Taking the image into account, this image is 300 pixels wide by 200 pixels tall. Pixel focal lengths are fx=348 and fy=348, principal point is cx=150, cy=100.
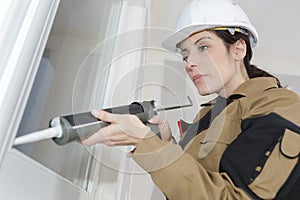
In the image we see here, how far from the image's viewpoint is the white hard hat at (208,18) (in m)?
0.81

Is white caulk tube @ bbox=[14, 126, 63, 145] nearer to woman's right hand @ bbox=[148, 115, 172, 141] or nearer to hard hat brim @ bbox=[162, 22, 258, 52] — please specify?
woman's right hand @ bbox=[148, 115, 172, 141]

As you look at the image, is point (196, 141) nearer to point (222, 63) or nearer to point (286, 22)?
point (222, 63)

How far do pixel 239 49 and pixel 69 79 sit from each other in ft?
1.44

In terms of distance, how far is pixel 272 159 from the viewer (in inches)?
22.0

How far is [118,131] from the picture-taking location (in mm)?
551

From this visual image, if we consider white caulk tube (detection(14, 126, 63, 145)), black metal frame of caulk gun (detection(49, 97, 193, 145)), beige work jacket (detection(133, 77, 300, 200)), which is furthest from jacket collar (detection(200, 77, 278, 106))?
white caulk tube (detection(14, 126, 63, 145))

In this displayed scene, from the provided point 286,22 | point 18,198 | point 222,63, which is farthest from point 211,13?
point 286,22

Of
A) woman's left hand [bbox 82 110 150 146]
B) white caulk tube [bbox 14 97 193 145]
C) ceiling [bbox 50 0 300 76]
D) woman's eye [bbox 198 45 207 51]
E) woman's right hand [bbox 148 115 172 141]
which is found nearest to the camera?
white caulk tube [bbox 14 97 193 145]

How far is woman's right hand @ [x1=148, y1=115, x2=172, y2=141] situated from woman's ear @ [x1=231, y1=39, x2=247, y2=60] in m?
0.26

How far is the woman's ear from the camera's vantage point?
2.78ft

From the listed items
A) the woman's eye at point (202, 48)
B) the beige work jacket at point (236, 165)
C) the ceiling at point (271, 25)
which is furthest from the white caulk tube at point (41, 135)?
the ceiling at point (271, 25)

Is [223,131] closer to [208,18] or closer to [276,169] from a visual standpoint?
[276,169]

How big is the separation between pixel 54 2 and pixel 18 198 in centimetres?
25

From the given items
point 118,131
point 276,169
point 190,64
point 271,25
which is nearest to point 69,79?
point 118,131
